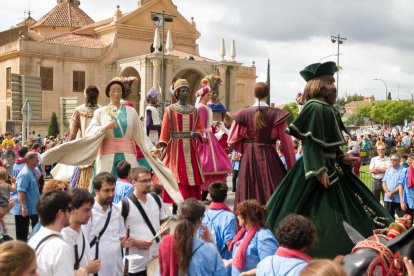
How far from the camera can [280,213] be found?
231 inches

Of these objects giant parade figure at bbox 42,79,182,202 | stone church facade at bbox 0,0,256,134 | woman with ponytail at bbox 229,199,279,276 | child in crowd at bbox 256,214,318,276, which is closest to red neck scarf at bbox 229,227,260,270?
woman with ponytail at bbox 229,199,279,276

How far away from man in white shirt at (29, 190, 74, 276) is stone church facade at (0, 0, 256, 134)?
120 ft

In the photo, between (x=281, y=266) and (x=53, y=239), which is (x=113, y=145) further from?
(x=281, y=266)

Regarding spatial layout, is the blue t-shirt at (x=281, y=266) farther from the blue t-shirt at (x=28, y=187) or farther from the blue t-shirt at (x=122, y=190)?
the blue t-shirt at (x=28, y=187)

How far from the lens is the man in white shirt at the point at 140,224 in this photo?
6048 millimetres

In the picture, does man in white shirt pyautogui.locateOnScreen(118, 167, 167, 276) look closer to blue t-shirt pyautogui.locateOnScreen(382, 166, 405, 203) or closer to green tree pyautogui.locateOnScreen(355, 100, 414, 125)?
blue t-shirt pyautogui.locateOnScreen(382, 166, 405, 203)

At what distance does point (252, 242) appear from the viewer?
4902 mm

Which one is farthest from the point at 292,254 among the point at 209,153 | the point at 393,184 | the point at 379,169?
the point at 379,169

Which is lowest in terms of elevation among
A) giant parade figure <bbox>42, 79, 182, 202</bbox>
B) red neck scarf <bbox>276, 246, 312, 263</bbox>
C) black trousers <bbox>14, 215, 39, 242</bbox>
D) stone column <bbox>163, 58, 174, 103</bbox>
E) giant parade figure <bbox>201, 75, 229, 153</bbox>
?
black trousers <bbox>14, 215, 39, 242</bbox>

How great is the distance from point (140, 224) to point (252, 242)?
1.58 meters

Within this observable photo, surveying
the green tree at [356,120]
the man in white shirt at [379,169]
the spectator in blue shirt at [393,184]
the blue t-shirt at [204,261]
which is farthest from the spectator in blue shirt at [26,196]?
the green tree at [356,120]

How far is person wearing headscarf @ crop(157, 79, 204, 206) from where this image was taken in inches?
385

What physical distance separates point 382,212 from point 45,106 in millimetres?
41456

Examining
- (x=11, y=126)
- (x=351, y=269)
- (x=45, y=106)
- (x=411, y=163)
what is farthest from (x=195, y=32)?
(x=351, y=269)
